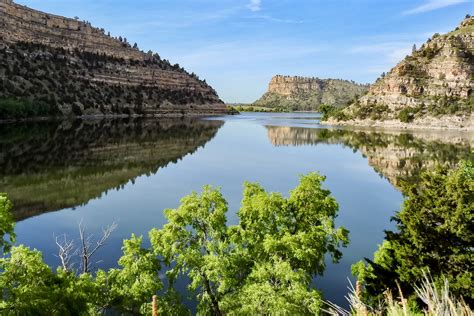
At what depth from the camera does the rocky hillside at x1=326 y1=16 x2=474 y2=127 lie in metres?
152

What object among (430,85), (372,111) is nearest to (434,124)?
(430,85)

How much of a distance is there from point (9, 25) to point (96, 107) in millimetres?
51403

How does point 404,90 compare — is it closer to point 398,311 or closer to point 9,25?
point 9,25

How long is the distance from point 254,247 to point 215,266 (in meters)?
2.40

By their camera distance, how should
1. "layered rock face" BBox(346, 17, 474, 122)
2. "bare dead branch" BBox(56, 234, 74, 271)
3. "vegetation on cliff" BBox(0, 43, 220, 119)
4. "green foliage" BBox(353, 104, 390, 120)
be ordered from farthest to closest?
"green foliage" BBox(353, 104, 390, 120), "layered rock face" BBox(346, 17, 474, 122), "vegetation on cliff" BBox(0, 43, 220, 119), "bare dead branch" BBox(56, 234, 74, 271)

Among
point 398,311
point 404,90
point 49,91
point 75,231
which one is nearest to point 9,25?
point 49,91

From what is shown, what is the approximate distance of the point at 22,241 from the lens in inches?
1125

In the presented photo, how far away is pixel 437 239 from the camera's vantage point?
1553 centimetres

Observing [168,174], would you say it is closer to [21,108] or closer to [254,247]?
[254,247]

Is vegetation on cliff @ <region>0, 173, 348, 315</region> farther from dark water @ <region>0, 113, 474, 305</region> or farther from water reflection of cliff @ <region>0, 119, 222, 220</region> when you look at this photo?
water reflection of cliff @ <region>0, 119, 222, 220</region>

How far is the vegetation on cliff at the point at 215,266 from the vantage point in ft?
46.1

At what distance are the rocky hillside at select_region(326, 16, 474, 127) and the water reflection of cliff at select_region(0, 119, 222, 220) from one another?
9042cm

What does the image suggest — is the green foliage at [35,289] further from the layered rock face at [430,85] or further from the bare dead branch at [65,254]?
the layered rock face at [430,85]

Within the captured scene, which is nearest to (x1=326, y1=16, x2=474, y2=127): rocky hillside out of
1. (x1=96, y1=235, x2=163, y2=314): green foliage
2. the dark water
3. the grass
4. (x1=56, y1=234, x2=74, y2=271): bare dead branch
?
the dark water
